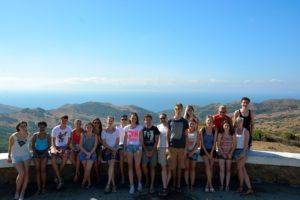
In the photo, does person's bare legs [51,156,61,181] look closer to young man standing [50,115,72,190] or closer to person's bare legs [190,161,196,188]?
young man standing [50,115,72,190]

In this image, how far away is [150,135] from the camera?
341 inches

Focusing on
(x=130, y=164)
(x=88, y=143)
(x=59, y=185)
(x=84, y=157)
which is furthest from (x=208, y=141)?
(x=59, y=185)

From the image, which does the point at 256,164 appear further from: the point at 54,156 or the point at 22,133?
the point at 22,133

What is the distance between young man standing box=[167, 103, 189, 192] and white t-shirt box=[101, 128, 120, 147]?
129cm

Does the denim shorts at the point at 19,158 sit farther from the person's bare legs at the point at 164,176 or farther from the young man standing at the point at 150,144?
the person's bare legs at the point at 164,176

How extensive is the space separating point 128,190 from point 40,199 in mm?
1949

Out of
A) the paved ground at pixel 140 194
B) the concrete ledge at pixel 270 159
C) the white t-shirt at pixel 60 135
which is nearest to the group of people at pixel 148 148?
the white t-shirt at pixel 60 135

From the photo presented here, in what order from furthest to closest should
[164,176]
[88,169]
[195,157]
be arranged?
[88,169]
[195,157]
[164,176]

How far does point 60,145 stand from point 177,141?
2.80 m

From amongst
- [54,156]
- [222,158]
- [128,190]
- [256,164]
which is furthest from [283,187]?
[54,156]

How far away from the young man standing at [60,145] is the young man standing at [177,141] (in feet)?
8.04

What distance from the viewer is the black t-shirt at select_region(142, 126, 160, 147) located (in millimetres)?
8641

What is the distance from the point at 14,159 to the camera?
8.30m

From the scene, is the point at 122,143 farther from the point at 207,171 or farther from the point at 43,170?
the point at 207,171
